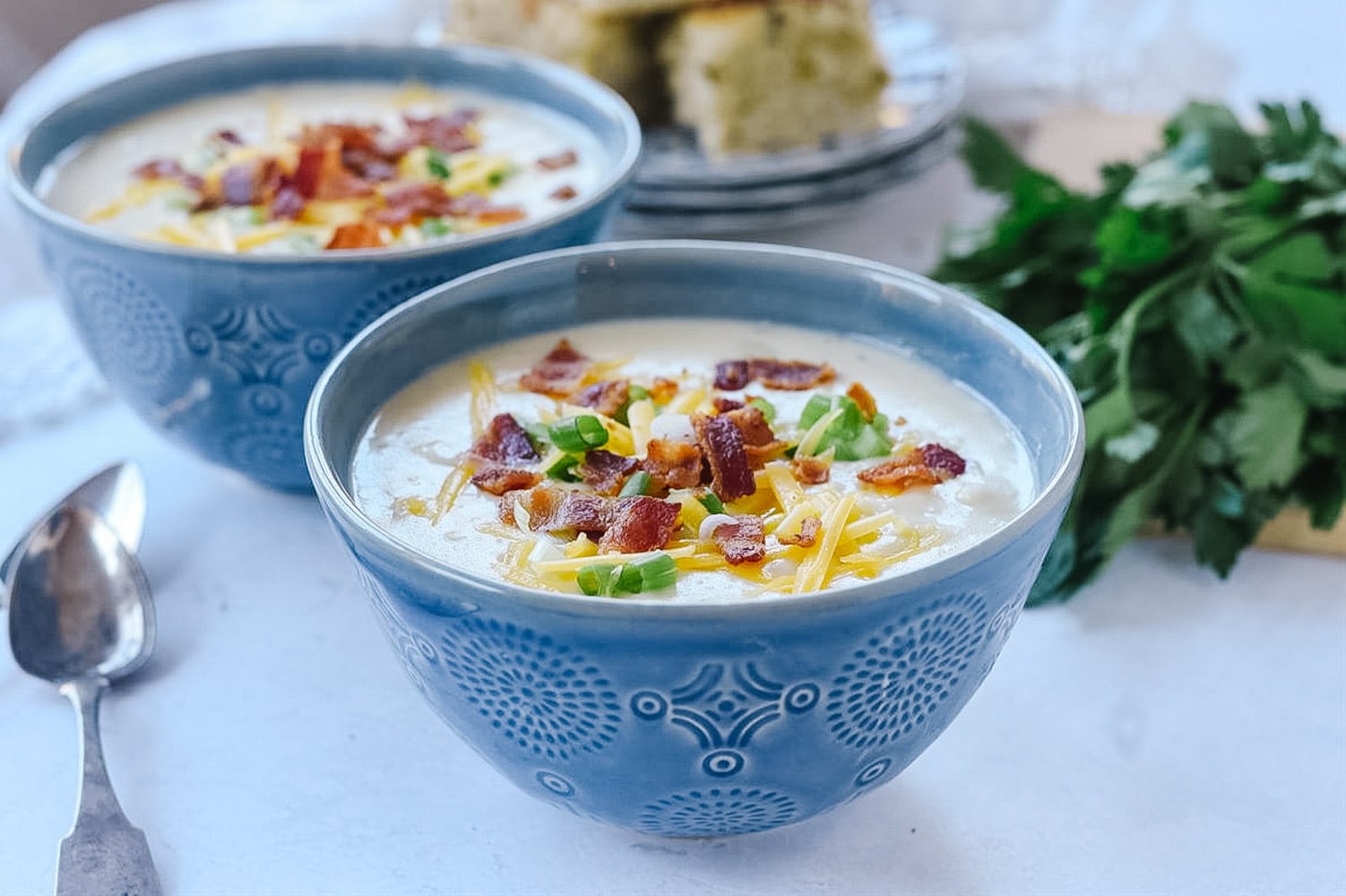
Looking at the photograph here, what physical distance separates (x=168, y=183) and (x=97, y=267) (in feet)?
0.91

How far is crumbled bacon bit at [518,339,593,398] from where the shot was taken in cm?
119

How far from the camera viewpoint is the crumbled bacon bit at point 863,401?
113cm

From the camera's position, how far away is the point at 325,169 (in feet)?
5.01

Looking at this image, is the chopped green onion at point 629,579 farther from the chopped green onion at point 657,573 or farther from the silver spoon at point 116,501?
the silver spoon at point 116,501

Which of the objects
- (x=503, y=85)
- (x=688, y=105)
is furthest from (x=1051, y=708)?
(x=688, y=105)

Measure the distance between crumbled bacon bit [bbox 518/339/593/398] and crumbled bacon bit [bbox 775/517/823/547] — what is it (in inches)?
11.4

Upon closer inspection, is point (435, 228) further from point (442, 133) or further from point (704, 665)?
point (704, 665)

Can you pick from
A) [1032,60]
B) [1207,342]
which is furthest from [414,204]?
[1032,60]

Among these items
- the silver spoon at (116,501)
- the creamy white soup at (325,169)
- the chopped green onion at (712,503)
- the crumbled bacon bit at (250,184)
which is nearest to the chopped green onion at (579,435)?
the chopped green onion at (712,503)

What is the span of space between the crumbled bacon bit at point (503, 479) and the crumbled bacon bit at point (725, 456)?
0.41 ft

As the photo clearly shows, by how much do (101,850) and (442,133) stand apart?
37.3 inches

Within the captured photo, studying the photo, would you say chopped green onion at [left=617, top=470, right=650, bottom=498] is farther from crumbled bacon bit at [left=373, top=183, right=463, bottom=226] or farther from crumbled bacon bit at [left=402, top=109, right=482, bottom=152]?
crumbled bacon bit at [left=402, top=109, right=482, bottom=152]

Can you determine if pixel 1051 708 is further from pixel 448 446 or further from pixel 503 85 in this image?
pixel 503 85

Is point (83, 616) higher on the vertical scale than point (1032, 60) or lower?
higher
